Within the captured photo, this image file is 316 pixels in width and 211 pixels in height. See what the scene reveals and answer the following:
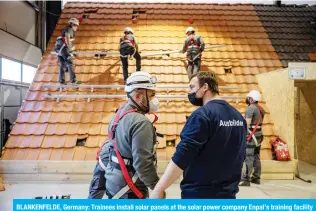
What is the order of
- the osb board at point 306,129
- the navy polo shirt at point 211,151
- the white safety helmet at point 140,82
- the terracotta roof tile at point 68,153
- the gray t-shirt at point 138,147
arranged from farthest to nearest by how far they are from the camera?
the osb board at point 306,129
the terracotta roof tile at point 68,153
the white safety helmet at point 140,82
the gray t-shirt at point 138,147
the navy polo shirt at point 211,151

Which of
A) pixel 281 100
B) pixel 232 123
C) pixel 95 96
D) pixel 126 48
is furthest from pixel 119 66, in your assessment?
pixel 232 123

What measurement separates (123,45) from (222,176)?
3.60 m

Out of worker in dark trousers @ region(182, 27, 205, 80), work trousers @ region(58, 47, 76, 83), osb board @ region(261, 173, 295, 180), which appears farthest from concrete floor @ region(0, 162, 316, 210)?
worker in dark trousers @ region(182, 27, 205, 80)

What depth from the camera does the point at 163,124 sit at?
14.1 feet

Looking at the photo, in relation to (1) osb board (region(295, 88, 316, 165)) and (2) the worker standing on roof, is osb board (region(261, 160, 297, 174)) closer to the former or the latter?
(1) osb board (region(295, 88, 316, 165))

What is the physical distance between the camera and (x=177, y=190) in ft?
11.2

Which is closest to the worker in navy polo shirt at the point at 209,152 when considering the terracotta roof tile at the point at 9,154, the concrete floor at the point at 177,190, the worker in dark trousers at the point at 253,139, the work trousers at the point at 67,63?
the concrete floor at the point at 177,190

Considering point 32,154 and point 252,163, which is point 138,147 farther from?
point 32,154

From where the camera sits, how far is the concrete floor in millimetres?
3186

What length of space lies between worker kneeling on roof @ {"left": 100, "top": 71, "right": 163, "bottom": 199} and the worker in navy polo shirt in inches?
7.7

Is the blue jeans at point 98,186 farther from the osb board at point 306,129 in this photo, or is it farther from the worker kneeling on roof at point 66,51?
the osb board at point 306,129

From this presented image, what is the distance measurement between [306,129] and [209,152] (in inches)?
165

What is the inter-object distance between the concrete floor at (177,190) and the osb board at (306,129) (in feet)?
3.96

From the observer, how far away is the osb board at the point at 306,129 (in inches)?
188
